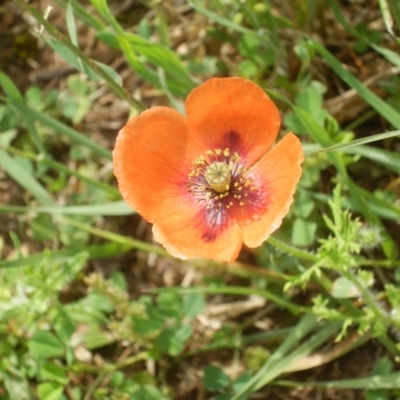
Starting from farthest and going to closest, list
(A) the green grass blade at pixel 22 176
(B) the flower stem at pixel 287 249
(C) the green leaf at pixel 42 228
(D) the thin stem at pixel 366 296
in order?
1. (C) the green leaf at pixel 42 228
2. (A) the green grass blade at pixel 22 176
3. (D) the thin stem at pixel 366 296
4. (B) the flower stem at pixel 287 249

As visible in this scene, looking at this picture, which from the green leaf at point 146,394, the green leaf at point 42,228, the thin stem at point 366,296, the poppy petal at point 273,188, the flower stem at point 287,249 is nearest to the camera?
the poppy petal at point 273,188

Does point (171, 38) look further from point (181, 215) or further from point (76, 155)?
point (181, 215)

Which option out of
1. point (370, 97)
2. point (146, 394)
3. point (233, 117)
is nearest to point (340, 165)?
point (370, 97)

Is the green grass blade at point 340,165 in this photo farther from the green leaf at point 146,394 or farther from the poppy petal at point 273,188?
the green leaf at point 146,394

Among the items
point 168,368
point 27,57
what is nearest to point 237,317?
point 168,368

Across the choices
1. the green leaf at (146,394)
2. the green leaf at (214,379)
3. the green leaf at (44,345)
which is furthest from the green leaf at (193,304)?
the green leaf at (44,345)

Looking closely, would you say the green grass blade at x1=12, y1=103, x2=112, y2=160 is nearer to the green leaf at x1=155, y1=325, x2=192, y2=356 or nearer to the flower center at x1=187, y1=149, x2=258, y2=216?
the flower center at x1=187, y1=149, x2=258, y2=216

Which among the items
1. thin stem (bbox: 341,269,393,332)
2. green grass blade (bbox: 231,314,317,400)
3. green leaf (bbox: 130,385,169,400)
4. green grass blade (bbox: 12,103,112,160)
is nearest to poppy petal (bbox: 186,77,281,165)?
thin stem (bbox: 341,269,393,332)
